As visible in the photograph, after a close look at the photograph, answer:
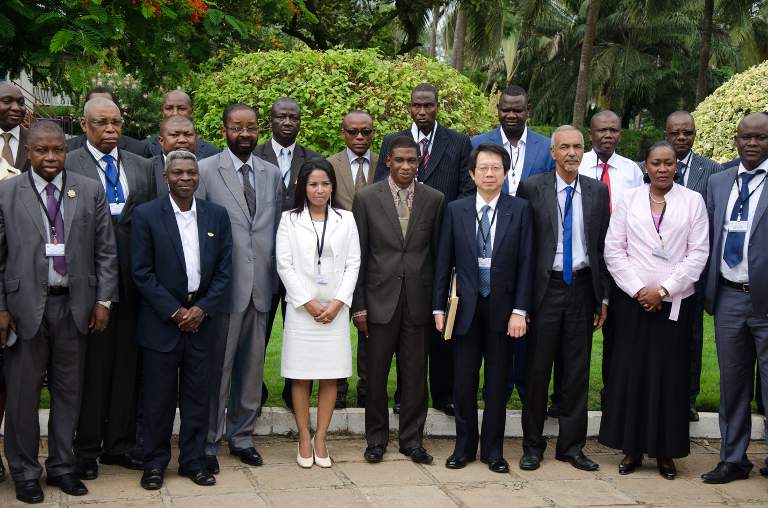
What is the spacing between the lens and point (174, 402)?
6676 mm

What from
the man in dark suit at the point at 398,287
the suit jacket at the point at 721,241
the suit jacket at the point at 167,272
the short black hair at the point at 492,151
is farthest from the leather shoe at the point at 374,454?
the suit jacket at the point at 721,241

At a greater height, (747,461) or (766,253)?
(766,253)

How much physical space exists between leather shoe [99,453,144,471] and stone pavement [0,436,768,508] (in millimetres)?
64

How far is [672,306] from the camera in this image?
273 inches

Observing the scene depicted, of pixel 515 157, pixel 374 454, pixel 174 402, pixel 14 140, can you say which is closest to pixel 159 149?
pixel 14 140


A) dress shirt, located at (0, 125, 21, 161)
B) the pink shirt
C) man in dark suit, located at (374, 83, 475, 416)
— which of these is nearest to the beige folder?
man in dark suit, located at (374, 83, 475, 416)

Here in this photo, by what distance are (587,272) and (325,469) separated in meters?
2.42

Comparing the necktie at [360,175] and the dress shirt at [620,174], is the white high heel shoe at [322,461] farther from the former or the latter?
the dress shirt at [620,174]

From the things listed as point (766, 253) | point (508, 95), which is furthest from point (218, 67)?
point (766, 253)

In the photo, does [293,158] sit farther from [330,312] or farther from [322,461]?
[322,461]

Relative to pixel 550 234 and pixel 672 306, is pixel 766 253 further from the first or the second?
pixel 550 234

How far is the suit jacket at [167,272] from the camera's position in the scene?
6.44 metres

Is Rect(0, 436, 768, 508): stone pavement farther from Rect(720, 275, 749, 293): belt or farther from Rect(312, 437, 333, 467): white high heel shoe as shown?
Rect(720, 275, 749, 293): belt

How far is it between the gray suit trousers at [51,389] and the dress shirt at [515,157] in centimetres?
371
